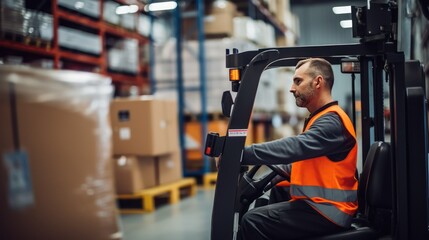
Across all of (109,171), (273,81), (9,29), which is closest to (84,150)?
(109,171)

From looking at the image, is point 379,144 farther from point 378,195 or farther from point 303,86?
point 303,86

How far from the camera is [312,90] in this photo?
2730 mm

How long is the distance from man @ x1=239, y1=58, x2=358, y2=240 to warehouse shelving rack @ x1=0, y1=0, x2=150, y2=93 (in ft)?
13.8

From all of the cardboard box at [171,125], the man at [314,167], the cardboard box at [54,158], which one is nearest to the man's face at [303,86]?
the man at [314,167]

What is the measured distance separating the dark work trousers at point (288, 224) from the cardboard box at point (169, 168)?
4.48 metres

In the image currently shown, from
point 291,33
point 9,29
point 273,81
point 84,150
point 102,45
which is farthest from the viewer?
point 291,33

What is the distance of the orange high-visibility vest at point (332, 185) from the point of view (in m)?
2.62

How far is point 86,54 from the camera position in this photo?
7.48 m

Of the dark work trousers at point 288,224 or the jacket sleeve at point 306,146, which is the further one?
the dark work trousers at point 288,224

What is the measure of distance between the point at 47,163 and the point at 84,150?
36 centimetres

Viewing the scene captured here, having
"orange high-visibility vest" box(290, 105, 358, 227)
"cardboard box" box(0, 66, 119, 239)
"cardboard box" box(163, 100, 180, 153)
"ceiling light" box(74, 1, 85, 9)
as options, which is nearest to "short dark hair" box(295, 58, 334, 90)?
"orange high-visibility vest" box(290, 105, 358, 227)

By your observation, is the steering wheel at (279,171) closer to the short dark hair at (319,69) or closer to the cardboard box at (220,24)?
the short dark hair at (319,69)

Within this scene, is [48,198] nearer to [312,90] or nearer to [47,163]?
[47,163]

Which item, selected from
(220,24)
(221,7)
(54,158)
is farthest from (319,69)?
(221,7)
